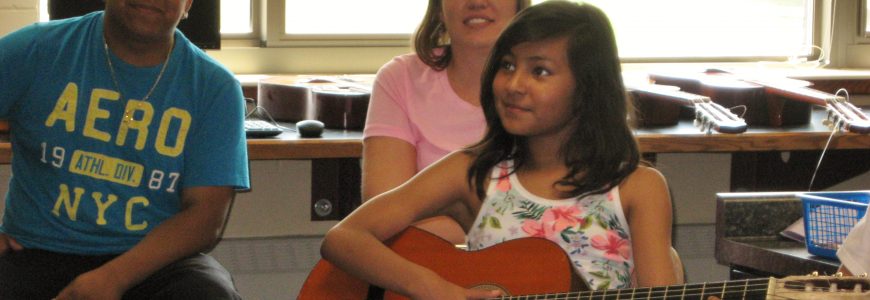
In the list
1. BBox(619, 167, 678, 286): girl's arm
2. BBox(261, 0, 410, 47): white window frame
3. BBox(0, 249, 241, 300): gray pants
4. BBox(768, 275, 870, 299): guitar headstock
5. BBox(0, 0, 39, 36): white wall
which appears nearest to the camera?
BBox(768, 275, 870, 299): guitar headstock

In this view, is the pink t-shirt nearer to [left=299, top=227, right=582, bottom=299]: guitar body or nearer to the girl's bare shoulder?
[left=299, top=227, right=582, bottom=299]: guitar body

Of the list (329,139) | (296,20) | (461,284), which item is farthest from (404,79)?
(296,20)

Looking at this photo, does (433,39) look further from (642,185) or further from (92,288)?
(92,288)

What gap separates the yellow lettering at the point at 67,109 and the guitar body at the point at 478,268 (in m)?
0.53

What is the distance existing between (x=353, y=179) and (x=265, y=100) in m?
0.30

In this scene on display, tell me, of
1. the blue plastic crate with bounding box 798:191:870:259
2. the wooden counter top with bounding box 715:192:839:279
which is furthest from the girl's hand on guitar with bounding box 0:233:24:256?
the blue plastic crate with bounding box 798:191:870:259

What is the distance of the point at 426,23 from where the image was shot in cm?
259

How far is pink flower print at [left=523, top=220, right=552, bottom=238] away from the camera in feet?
6.46

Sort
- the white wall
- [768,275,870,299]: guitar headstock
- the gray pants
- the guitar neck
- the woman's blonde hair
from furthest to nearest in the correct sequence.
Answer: the white wall
the woman's blonde hair
the gray pants
the guitar neck
[768,275,870,299]: guitar headstock

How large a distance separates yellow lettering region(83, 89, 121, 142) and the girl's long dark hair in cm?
67

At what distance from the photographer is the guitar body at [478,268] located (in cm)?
189

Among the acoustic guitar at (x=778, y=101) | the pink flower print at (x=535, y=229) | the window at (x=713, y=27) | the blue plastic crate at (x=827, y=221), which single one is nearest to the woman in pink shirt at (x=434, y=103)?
the pink flower print at (x=535, y=229)

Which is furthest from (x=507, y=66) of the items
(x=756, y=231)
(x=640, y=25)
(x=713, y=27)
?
(x=713, y=27)

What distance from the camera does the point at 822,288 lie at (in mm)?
1521
